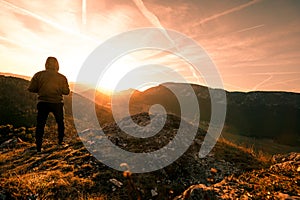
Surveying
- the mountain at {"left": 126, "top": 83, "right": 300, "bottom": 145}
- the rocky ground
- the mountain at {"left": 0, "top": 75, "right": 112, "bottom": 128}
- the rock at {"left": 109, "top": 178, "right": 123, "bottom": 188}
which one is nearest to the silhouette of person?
the rocky ground

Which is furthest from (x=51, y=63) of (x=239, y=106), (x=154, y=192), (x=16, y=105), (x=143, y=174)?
(x=239, y=106)

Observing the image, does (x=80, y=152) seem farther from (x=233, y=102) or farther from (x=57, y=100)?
(x=233, y=102)

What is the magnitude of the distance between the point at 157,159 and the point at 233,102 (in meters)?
87.9

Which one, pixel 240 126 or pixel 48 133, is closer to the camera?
pixel 48 133

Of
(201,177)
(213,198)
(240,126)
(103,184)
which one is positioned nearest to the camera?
(213,198)

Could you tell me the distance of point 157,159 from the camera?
8242 millimetres

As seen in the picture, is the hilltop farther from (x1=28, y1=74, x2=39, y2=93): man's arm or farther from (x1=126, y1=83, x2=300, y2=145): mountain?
(x1=126, y1=83, x2=300, y2=145): mountain

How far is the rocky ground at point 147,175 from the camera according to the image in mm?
4246

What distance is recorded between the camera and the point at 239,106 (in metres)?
85.1

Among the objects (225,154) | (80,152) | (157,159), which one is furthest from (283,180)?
(80,152)

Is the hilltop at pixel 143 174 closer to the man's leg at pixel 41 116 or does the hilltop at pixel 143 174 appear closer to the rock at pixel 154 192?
the rock at pixel 154 192

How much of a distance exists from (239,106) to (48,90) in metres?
87.6

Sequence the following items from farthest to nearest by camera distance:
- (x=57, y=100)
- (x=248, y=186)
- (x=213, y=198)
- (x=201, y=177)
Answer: (x=57, y=100)
(x=201, y=177)
(x=248, y=186)
(x=213, y=198)

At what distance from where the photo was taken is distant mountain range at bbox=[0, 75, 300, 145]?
30.0 metres
